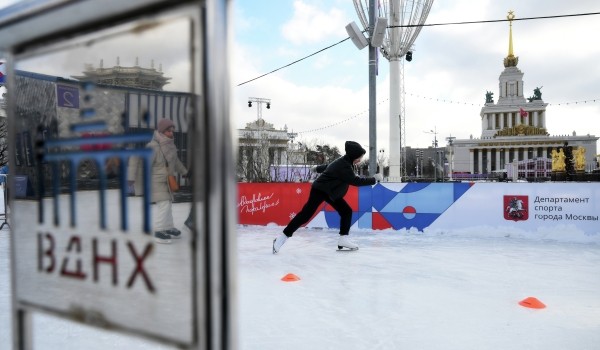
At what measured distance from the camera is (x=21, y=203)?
1294mm

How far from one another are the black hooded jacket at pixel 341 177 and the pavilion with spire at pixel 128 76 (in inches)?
201

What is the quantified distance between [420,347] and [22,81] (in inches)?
94.1

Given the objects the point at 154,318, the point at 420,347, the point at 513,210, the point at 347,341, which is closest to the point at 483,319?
the point at 420,347

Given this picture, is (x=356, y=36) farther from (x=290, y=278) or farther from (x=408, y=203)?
(x=290, y=278)

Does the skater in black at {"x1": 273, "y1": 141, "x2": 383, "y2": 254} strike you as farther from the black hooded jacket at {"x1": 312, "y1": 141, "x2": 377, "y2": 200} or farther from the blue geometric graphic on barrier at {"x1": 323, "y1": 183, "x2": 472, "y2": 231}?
the blue geometric graphic on barrier at {"x1": 323, "y1": 183, "x2": 472, "y2": 231}

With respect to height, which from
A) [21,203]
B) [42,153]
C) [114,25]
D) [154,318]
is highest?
[114,25]

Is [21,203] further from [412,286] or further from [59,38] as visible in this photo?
[412,286]

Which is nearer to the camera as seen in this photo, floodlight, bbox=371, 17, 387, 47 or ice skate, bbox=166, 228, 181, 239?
ice skate, bbox=166, 228, 181, 239

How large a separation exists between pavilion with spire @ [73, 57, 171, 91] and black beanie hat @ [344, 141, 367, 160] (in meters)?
5.23

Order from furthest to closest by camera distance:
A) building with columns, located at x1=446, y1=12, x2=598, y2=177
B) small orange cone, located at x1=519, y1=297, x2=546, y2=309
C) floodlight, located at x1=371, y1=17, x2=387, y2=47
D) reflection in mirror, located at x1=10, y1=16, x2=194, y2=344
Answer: building with columns, located at x1=446, y1=12, x2=598, y2=177, floodlight, located at x1=371, y1=17, x2=387, y2=47, small orange cone, located at x1=519, y1=297, x2=546, y2=309, reflection in mirror, located at x1=10, y1=16, x2=194, y2=344

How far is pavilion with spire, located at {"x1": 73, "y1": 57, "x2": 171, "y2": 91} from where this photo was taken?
3.40ft

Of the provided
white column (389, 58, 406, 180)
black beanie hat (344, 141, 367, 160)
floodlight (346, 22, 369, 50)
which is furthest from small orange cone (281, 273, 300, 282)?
→ white column (389, 58, 406, 180)

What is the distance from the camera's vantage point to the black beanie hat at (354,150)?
6234 mm

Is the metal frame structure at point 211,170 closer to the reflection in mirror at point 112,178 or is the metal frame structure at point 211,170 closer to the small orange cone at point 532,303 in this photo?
the reflection in mirror at point 112,178
